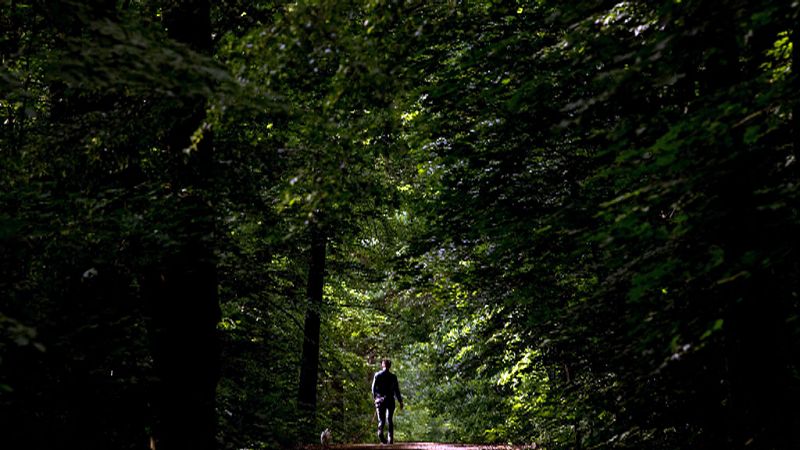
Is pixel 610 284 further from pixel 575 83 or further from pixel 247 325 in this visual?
pixel 247 325

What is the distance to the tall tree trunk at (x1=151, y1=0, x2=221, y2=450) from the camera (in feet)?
25.7

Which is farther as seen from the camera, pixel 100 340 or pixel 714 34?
pixel 100 340

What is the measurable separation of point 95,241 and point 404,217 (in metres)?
14.3

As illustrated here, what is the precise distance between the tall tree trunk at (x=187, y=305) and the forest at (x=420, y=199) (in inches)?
1.1

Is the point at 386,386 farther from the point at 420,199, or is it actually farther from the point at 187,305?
the point at 187,305

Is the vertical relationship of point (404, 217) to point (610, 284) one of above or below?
above

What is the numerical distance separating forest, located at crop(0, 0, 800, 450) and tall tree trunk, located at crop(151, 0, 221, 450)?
3 cm

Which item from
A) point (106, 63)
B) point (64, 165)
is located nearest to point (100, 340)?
point (64, 165)

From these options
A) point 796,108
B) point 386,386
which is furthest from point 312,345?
point 796,108

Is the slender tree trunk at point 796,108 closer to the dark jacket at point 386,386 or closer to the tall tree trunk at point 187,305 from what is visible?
the tall tree trunk at point 187,305

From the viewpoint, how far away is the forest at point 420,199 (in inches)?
207

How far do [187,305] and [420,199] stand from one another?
4306 mm

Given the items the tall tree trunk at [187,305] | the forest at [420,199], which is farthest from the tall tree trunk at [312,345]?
the tall tree trunk at [187,305]

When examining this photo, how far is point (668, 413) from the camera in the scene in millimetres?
7078
